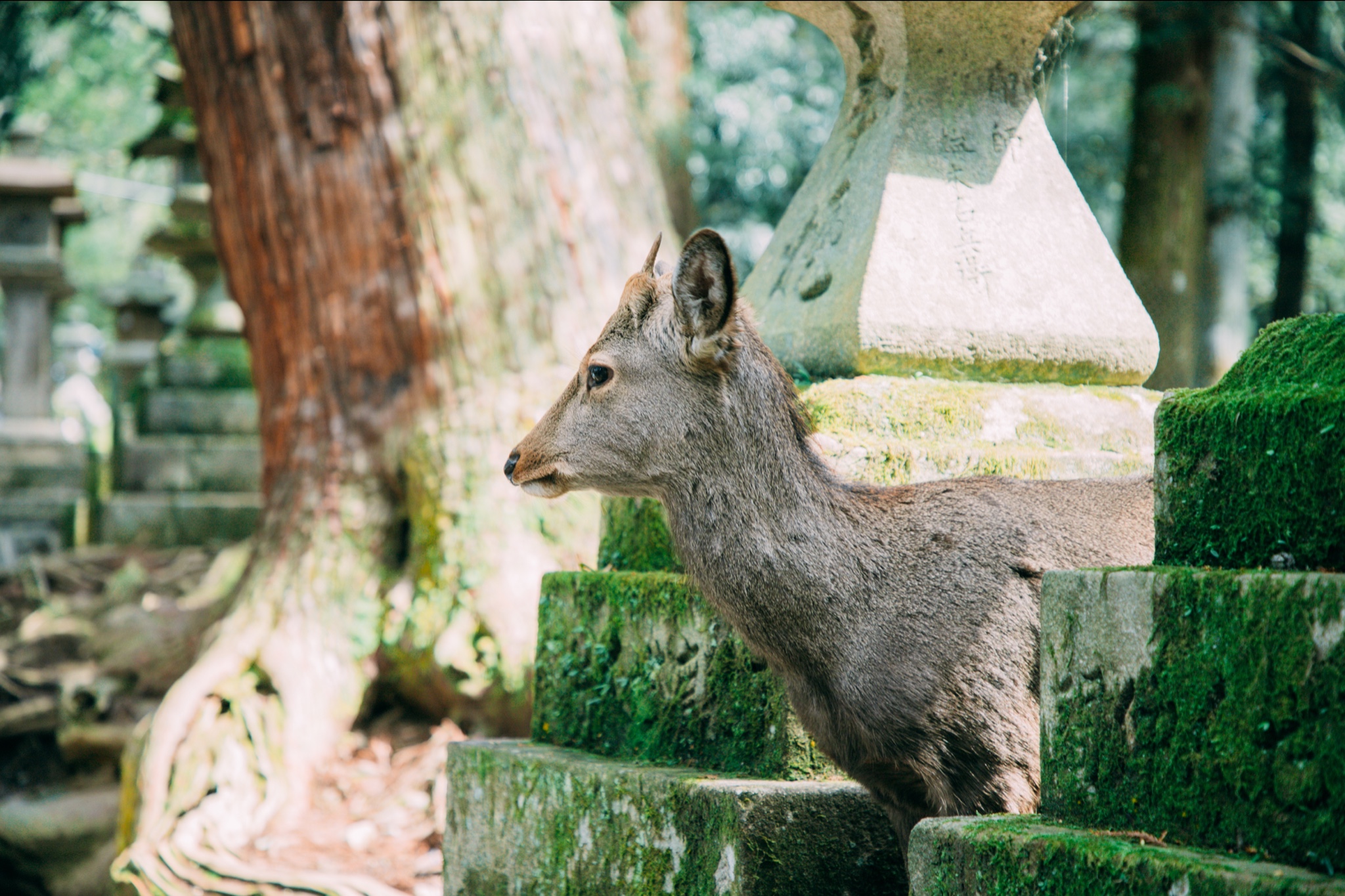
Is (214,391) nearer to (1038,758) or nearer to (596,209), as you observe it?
(596,209)

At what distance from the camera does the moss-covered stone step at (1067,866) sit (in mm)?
1916

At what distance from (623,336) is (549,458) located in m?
0.40

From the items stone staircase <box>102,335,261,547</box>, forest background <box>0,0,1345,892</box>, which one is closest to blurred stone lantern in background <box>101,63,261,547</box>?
stone staircase <box>102,335,261,547</box>

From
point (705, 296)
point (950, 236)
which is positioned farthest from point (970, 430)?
point (705, 296)

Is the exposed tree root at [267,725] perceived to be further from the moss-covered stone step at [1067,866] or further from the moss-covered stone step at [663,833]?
the moss-covered stone step at [1067,866]

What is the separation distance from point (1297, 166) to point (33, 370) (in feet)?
51.6

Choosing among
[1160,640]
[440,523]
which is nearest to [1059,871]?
[1160,640]

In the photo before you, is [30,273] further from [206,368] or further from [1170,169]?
[1170,169]

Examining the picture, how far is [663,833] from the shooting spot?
10.5 feet

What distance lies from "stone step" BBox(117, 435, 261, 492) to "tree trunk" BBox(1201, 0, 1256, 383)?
33.0ft

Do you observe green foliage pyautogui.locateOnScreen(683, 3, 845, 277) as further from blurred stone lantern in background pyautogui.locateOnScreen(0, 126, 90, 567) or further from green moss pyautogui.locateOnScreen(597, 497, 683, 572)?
green moss pyautogui.locateOnScreen(597, 497, 683, 572)

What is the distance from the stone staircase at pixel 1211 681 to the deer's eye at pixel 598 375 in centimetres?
132

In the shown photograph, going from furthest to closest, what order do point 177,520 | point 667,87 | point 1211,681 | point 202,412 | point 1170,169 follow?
1. point 202,412
2. point 177,520
3. point 667,87
4. point 1170,169
5. point 1211,681

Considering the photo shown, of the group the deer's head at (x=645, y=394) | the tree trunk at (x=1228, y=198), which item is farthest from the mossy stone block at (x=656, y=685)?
the tree trunk at (x=1228, y=198)
